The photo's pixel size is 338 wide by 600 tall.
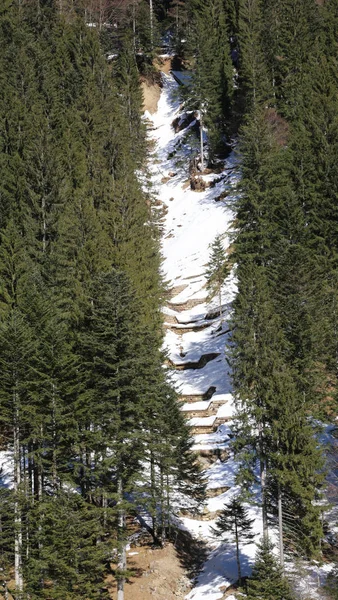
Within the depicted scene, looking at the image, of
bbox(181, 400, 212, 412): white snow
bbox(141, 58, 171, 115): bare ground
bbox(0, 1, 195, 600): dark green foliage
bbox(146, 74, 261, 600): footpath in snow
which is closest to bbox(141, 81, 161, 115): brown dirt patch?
bbox(141, 58, 171, 115): bare ground

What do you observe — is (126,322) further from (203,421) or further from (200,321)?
(200,321)

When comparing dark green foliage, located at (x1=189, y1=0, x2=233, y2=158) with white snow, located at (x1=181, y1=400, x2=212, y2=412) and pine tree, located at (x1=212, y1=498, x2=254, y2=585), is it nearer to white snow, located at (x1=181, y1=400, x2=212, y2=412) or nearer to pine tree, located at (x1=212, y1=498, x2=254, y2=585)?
white snow, located at (x1=181, y1=400, x2=212, y2=412)

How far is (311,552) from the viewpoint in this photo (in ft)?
65.7

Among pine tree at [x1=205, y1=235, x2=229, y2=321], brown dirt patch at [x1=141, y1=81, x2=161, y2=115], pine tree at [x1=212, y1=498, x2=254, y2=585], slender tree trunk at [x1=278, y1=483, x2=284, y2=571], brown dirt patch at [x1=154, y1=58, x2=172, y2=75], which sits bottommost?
pine tree at [x1=212, y1=498, x2=254, y2=585]

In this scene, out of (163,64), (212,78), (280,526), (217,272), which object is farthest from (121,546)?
(163,64)

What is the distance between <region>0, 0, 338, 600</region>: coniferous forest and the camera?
19.2 meters

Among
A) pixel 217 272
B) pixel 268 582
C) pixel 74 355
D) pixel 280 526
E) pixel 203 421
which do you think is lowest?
pixel 203 421

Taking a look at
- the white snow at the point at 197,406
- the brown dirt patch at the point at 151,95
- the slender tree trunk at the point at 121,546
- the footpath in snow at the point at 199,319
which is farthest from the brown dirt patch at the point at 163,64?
the slender tree trunk at the point at 121,546

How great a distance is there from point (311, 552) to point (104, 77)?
51.9 m

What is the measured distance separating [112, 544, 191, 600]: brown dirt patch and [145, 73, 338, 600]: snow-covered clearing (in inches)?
27.9

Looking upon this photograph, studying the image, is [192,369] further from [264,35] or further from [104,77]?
[264,35]

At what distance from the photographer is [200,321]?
4672cm

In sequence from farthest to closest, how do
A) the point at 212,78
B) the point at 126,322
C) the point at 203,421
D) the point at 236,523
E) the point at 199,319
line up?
the point at 212,78 < the point at 199,319 < the point at 203,421 < the point at 236,523 < the point at 126,322

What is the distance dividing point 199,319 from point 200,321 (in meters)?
0.41
